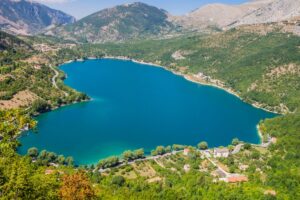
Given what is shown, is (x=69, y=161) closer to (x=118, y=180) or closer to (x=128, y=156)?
(x=128, y=156)

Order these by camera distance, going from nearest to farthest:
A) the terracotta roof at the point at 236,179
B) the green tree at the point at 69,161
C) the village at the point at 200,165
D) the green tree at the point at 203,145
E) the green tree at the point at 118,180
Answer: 1. the green tree at the point at 118,180
2. the terracotta roof at the point at 236,179
3. the village at the point at 200,165
4. the green tree at the point at 69,161
5. the green tree at the point at 203,145

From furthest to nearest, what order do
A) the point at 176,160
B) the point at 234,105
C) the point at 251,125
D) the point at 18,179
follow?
the point at 234,105, the point at 251,125, the point at 176,160, the point at 18,179

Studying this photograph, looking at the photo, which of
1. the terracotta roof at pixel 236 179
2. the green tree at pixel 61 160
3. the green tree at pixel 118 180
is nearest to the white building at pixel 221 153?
the terracotta roof at pixel 236 179

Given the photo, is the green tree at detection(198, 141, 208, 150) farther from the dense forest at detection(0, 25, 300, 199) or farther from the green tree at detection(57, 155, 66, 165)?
the green tree at detection(57, 155, 66, 165)

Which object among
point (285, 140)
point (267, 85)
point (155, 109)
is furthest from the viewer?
point (267, 85)

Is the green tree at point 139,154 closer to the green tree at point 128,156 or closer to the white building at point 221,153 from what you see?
the green tree at point 128,156

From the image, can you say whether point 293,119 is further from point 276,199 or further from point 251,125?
point 276,199

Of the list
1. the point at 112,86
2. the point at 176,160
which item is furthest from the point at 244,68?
the point at 176,160

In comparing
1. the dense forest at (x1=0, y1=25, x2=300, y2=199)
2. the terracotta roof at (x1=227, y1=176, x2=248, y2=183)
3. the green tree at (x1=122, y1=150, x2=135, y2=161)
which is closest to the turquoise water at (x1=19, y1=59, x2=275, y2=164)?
the dense forest at (x1=0, y1=25, x2=300, y2=199)

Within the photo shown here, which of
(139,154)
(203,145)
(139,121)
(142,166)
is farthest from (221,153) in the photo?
(139,121)
